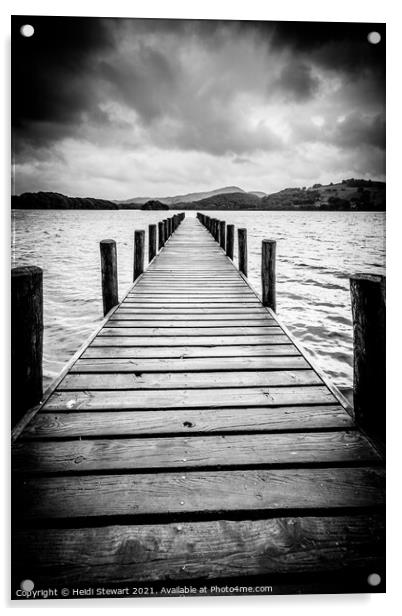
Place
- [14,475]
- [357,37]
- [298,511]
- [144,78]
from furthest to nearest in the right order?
[144,78] → [357,37] → [14,475] → [298,511]

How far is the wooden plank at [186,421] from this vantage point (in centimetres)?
196

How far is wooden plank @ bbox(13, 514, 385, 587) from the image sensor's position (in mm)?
1266

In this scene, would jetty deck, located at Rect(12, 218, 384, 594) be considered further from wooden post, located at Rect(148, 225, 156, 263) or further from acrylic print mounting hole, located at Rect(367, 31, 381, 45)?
wooden post, located at Rect(148, 225, 156, 263)

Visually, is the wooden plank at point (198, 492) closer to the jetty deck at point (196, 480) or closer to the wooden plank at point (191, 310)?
the jetty deck at point (196, 480)

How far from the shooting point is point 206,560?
129 centimetres

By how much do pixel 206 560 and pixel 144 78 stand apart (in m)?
3.14

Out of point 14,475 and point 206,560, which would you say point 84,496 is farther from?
point 206,560

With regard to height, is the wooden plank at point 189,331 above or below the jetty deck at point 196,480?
above

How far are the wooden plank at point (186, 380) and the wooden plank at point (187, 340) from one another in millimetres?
573

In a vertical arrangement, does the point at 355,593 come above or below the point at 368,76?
below

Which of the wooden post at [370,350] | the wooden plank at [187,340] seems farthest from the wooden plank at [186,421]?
the wooden plank at [187,340]

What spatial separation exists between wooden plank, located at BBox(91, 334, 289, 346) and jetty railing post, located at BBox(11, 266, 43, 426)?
1.20 metres

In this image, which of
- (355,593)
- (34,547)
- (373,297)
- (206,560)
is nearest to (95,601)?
(34,547)

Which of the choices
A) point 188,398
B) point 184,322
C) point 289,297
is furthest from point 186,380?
point 289,297
